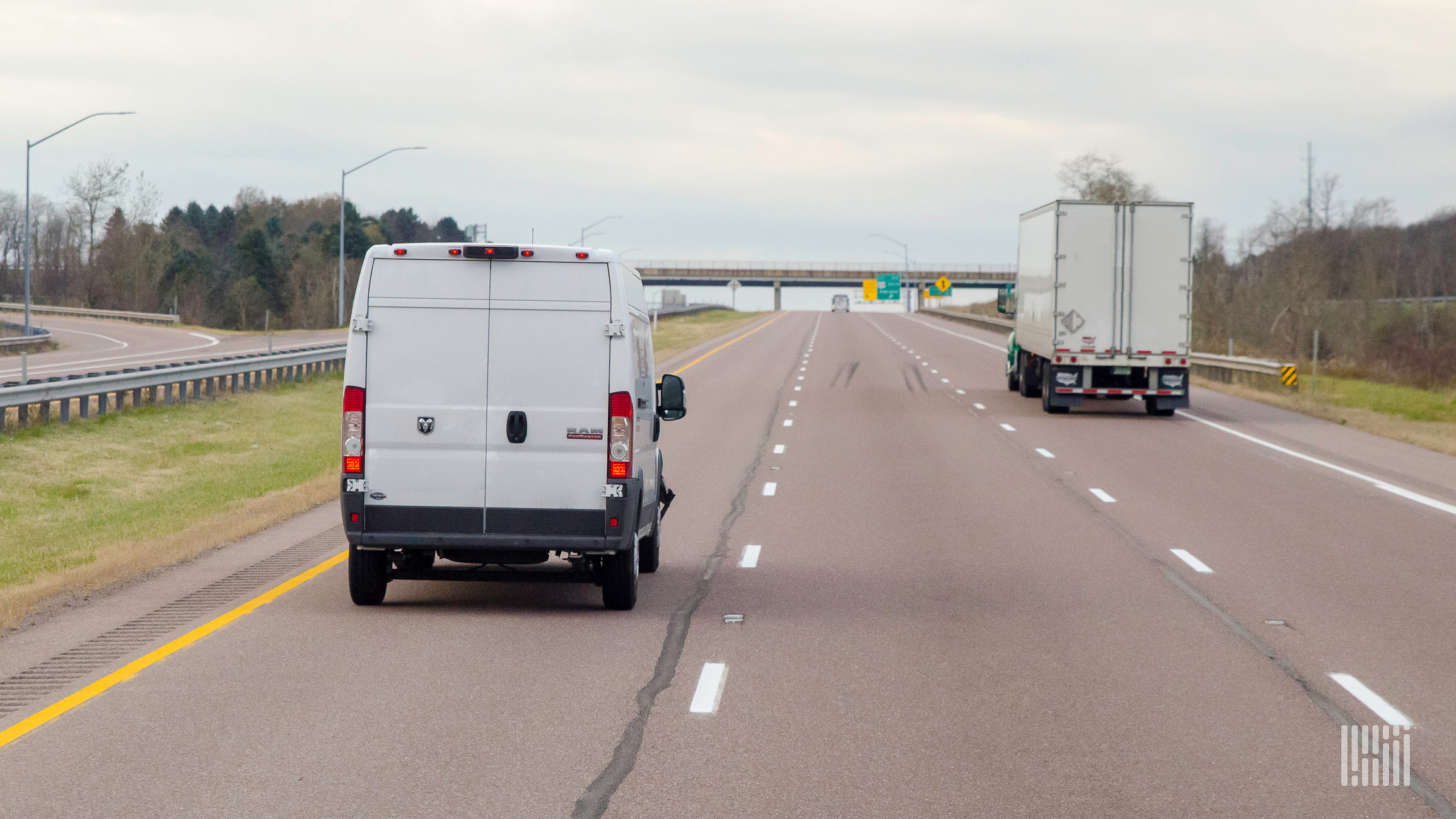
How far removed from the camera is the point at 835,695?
7539 millimetres

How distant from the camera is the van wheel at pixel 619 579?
9703 mm

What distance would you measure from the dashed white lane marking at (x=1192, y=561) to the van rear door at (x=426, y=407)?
19.4ft

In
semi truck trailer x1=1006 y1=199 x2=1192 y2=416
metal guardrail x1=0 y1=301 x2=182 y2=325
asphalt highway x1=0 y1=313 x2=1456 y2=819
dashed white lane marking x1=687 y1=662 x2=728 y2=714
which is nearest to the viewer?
asphalt highway x1=0 y1=313 x2=1456 y2=819

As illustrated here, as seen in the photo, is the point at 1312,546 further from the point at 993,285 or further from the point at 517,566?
the point at 993,285

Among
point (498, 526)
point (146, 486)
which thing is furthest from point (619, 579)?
point (146, 486)

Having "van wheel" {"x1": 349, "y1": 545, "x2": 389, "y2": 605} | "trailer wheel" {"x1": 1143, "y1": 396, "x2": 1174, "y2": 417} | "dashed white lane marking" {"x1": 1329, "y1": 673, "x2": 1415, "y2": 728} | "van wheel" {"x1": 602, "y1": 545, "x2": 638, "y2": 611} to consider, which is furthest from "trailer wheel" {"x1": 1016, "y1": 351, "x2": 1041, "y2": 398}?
"dashed white lane marking" {"x1": 1329, "y1": 673, "x2": 1415, "y2": 728}

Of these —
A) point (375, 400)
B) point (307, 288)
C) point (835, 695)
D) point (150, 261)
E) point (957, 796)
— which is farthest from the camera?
point (307, 288)

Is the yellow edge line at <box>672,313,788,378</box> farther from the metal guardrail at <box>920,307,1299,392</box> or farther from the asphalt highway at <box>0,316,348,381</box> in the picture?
the asphalt highway at <box>0,316,348,381</box>

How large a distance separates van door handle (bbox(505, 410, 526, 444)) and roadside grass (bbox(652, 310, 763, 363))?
103ft

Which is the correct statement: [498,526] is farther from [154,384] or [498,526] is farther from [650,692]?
[154,384]

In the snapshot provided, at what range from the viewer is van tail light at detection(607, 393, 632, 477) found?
30.3 feet

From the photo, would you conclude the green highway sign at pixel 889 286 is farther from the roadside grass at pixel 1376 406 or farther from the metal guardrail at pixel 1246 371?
the metal guardrail at pixel 1246 371

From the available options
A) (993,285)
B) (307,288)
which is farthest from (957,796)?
(993,285)

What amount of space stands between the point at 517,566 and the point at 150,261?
113221 mm
